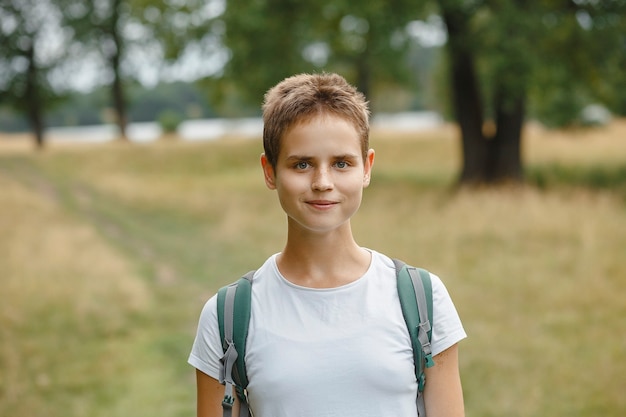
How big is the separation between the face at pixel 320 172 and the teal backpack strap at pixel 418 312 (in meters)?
0.23

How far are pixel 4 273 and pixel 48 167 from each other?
19.5 metres

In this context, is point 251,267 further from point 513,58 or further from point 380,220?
point 513,58

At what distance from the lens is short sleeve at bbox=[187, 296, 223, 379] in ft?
6.33

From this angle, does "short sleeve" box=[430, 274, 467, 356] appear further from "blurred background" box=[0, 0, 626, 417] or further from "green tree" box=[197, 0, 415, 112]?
"green tree" box=[197, 0, 415, 112]

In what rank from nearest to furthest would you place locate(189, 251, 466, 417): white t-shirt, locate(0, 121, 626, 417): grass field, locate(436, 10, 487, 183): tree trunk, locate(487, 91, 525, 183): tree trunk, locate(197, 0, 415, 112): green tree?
locate(189, 251, 466, 417): white t-shirt → locate(0, 121, 626, 417): grass field → locate(197, 0, 415, 112): green tree → locate(487, 91, 525, 183): tree trunk → locate(436, 10, 487, 183): tree trunk

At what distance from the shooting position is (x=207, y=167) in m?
28.4

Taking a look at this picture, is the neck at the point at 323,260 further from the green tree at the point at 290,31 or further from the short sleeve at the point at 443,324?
the green tree at the point at 290,31

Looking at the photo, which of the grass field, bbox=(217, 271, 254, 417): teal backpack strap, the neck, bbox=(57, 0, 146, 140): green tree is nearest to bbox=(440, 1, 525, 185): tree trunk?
the grass field

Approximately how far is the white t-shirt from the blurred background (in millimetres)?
1913

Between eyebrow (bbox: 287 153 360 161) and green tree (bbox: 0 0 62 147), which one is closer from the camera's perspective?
eyebrow (bbox: 287 153 360 161)

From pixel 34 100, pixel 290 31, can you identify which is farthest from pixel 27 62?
pixel 290 31

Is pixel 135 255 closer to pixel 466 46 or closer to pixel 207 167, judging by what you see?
pixel 466 46

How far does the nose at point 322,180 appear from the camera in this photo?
184 centimetres

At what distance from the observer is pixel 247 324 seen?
6.20 ft
